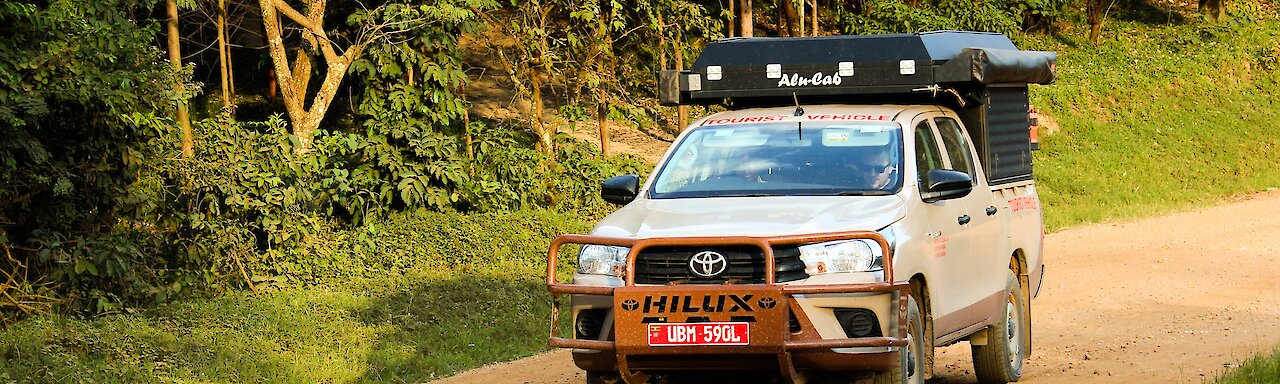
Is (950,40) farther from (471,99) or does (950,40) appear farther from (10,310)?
(471,99)

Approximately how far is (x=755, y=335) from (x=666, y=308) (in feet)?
1.27

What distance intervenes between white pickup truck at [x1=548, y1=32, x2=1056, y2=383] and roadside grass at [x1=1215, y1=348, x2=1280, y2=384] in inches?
50.9

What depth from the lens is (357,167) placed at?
51.7 feet

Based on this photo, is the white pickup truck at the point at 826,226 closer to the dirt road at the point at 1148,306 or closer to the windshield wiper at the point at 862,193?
the windshield wiper at the point at 862,193

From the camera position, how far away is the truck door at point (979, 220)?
26.3ft

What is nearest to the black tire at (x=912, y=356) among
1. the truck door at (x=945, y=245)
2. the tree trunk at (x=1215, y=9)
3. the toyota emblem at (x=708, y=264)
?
the truck door at (x=945, y=245)

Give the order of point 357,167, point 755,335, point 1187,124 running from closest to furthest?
point 755,335, point 357,167, point 1187,124

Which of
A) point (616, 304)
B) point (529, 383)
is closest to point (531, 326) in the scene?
point (529, 383)

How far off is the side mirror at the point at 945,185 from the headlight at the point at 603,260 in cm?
161

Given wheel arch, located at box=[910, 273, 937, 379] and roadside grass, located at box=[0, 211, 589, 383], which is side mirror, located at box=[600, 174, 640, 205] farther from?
roadside grass, located at box=[0, 211, 589, 383]

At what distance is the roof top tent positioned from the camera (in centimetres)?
855

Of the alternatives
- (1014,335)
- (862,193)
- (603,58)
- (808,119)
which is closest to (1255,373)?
(1014,335)

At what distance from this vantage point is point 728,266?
6.31 m

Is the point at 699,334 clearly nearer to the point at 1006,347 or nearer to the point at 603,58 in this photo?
the point at 1006,347
